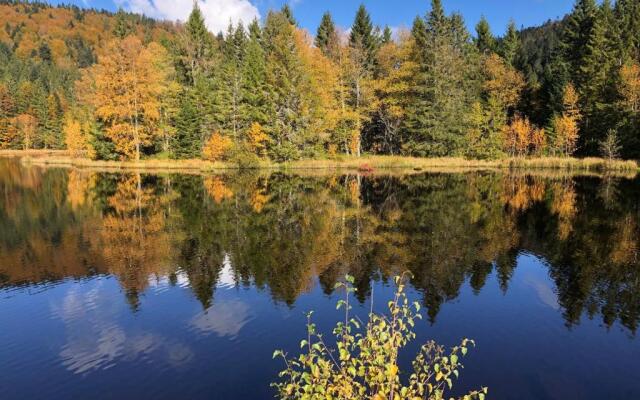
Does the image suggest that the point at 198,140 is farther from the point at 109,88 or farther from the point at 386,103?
the point at 386,103

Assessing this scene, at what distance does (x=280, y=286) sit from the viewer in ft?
55.2

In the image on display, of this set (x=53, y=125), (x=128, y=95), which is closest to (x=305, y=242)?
(x=128, y=95)

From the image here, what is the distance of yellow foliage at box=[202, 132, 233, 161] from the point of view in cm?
6121

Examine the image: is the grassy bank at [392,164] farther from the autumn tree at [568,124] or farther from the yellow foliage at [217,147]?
the autumn tree at [568,124]

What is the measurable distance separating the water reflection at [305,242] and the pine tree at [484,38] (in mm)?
46742

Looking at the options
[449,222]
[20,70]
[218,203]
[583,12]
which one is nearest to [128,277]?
[218,203]

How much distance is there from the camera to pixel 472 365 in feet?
35.9

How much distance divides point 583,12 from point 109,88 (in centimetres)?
7303

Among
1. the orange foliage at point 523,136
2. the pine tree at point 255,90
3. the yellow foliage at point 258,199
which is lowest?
the yellow foliage at point 258,199

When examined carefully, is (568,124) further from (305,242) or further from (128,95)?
(128,95)

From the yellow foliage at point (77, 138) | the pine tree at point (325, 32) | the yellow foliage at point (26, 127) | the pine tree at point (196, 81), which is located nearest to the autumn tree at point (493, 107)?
the pine tree at point (325, 32)

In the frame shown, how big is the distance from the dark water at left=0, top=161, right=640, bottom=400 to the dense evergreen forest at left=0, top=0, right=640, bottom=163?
1102 inches

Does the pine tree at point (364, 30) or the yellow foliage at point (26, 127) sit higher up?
the pine tree at point (364, 30)

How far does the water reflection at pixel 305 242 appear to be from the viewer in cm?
1565
